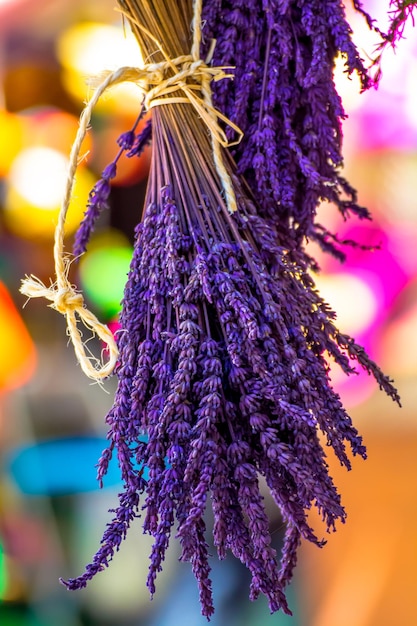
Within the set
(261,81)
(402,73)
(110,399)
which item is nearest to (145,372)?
(261,81)

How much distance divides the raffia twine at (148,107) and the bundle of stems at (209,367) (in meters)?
0.01

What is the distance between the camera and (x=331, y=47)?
24.2 inches

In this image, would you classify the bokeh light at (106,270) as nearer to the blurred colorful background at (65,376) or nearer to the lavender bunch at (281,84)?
the blurred colorful background at (65,376)

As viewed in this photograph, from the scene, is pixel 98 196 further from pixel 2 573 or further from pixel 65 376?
pixel 2 573

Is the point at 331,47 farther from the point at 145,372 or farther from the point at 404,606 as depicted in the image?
the point at 404,606

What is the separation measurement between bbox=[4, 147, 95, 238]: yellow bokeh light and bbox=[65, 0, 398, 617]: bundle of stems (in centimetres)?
67

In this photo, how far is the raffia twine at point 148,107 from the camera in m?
0.54

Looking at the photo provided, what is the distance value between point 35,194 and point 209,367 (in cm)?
86

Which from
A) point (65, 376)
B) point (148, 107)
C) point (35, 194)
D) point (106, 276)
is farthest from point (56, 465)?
point (148, 107)

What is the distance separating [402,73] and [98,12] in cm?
72

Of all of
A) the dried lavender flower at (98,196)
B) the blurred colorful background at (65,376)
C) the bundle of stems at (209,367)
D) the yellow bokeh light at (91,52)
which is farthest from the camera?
the yellow bokeh light at (91,52)

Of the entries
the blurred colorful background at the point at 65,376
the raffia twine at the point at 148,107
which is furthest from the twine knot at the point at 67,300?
the blurred colorful background at the point at 65,376

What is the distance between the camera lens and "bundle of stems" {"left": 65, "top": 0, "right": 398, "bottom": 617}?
50 centimetres

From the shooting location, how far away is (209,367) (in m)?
0.51
